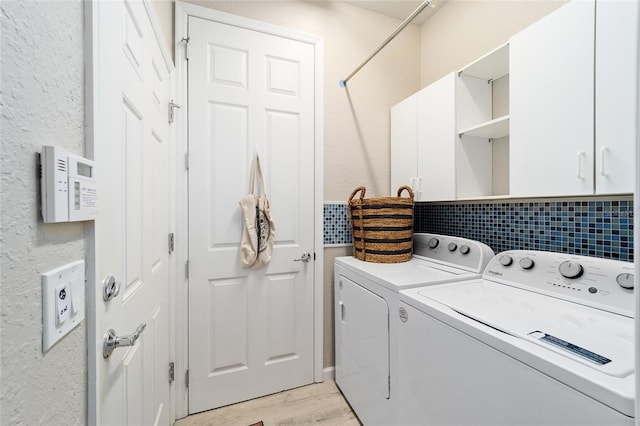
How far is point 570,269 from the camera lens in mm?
1152

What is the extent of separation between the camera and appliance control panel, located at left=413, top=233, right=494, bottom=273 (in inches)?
62.1

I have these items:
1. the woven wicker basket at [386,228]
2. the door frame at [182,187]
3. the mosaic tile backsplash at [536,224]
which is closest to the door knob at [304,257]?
the mosaic tile backsplash at [536,224]

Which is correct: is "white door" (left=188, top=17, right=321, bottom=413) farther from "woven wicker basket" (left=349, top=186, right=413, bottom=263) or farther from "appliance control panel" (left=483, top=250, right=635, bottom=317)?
"appliance control panel" (left=483, top=250, right=635, bottom=317)

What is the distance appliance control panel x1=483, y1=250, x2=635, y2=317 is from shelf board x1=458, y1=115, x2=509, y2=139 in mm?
685

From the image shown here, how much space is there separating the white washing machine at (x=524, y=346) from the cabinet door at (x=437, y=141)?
1.84 feet

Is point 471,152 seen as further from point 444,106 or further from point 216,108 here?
point 216,108

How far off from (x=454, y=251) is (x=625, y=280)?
0.79 m


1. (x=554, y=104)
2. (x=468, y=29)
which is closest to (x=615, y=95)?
(x=554, y=104)

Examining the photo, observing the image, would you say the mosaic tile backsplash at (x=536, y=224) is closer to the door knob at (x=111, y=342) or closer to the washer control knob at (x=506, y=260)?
the washer control knob at (x=506, y=260)

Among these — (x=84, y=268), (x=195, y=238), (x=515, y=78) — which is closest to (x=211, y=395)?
(x=195, y=238)

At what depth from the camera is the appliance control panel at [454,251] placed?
1577mm

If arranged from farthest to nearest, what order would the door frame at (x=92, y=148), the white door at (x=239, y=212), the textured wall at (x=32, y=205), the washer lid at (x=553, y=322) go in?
the white door at (x=239, y=212), the washer lid at (x=553, y=322), the door frame at (x=92, y=148), the textured wall at (x=32, y=205)

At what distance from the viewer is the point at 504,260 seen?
1.42m

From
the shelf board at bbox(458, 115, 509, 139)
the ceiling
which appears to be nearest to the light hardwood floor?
the shelf board at bbox(458, 115, 509, 139)
